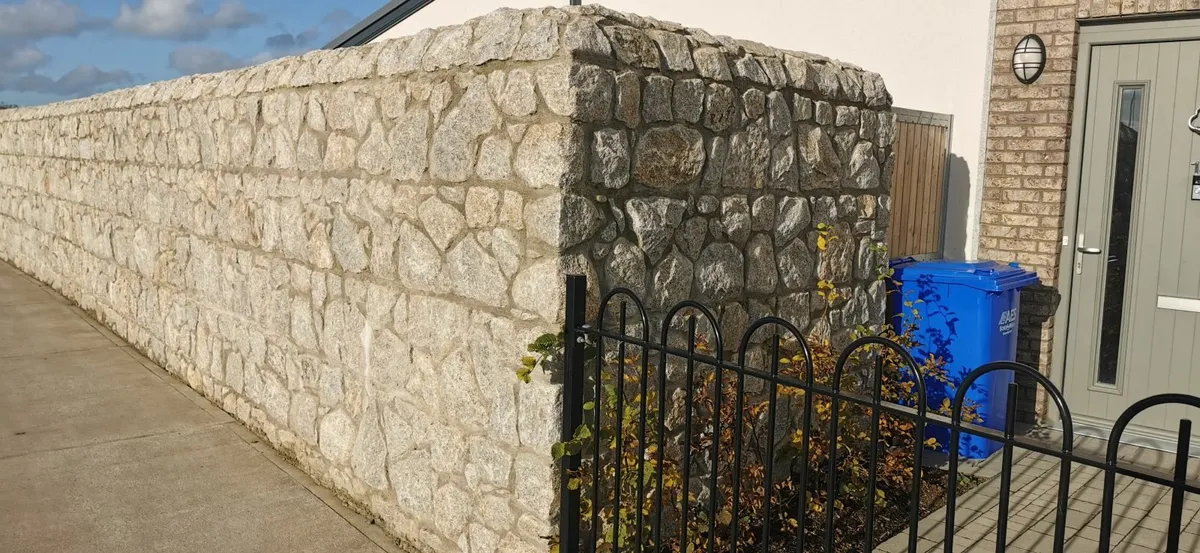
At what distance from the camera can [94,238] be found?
316 inches

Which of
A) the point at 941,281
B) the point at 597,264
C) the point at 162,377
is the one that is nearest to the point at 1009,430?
the point at 597,264

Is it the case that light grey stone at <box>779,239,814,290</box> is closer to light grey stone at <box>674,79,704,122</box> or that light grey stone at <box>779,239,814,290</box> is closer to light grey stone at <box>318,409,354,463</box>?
light grey stone at <box>674,79,704,122</box>

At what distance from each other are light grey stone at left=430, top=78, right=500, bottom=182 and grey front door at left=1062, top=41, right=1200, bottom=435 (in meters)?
3.94

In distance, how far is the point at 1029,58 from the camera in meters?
5.43

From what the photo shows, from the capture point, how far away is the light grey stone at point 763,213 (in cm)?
386

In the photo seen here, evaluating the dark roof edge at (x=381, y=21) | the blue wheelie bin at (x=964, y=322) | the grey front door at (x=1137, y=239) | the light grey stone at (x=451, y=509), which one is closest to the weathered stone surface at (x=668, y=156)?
the light grey stone at (x=451, y=509)

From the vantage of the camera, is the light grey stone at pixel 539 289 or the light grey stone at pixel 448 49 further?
the light grey stone at pixel 448 49

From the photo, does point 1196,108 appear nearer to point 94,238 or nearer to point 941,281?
point 941,281

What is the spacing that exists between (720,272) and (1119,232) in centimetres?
315

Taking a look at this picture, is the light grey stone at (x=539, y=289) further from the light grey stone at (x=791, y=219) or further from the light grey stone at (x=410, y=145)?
the light grey stone at (x=791, y=219)

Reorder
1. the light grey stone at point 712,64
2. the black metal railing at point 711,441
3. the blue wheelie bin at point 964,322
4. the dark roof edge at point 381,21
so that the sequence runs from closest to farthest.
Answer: the black metal railing at point 711,441 → the light grey stone at point 712,64 → the blue wheelie bin at point 964,322 → the dark roof edge at point 381,21

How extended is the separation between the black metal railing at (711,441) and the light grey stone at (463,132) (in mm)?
727

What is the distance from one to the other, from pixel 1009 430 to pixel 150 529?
3618mm

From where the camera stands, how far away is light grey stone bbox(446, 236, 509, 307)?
3.31m
